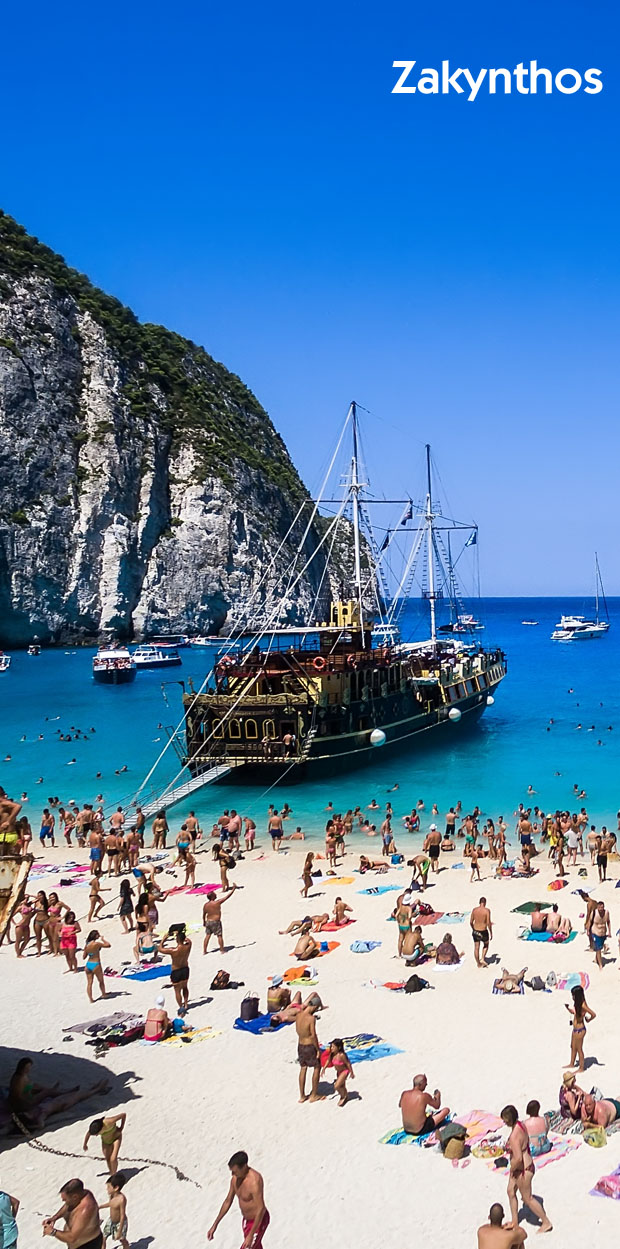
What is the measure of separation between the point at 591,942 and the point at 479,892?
19.3ft

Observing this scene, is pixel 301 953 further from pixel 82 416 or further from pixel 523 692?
pixel 82 416

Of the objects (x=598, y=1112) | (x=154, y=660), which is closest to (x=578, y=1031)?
(x=598, y=1112)

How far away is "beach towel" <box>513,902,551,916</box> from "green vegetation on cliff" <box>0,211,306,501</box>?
10200 cm

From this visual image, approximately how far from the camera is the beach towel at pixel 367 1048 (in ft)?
45.2

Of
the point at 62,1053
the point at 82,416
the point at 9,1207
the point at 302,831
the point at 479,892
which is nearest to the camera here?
the point at 9,1207

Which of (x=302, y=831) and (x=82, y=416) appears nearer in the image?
(x=302, y=831)

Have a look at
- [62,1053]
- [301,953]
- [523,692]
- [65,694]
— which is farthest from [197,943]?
[523,692]

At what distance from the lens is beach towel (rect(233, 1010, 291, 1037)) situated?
14906 mm

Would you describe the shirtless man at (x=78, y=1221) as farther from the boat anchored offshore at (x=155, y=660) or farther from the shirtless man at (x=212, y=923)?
the boat anchored offshore at (x=155, y=660)

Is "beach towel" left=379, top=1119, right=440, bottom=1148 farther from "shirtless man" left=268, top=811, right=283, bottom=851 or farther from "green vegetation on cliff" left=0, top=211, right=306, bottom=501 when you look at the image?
"green vegetation on cliff" left=0, top=211, right=306, bottom=501

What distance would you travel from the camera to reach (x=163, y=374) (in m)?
126

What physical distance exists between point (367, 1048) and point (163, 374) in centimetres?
12098

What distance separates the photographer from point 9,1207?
Result: 29.5ft

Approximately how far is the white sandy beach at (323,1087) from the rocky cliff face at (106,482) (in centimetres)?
8188
